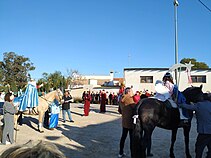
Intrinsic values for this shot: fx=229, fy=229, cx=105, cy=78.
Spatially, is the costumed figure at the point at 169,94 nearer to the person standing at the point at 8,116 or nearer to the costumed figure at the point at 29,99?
the person standing at the point at 8,116

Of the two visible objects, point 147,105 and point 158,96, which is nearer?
point 147,105

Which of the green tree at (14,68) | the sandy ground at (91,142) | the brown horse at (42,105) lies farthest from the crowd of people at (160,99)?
the green tree at (14,68)

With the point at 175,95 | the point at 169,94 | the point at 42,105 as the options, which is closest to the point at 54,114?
the point at 42,105

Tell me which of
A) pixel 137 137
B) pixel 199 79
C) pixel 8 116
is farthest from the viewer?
pixel 199 79

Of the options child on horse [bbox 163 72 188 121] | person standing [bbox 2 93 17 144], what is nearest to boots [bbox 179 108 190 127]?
child on horse [bbox 163 72 188 121]

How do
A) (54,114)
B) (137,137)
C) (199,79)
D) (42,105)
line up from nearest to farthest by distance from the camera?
1. (137,137)
2. (42,105)
3. (54,114)
4. (199,79)

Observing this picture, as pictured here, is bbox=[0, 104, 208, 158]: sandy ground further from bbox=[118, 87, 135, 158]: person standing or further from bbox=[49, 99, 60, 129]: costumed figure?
bbox=[118, 87, 135, 158]: person standing

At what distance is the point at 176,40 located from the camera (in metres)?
12.8

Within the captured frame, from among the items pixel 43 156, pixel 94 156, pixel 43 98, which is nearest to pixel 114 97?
pixel 43 98

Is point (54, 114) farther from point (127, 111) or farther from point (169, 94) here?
point (169, 94)

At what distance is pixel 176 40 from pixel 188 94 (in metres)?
7.07

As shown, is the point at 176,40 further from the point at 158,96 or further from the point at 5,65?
the point at 5,65

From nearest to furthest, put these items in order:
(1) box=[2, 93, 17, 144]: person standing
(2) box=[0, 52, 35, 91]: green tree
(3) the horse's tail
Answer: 1. (3) the horse's tail
2. (1) box=[2, 93, 17, 144]: person standing
3. (2) box=[0, 52, 35, 91]: green tree

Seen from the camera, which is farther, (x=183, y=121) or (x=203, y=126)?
(x=183, y=121)
